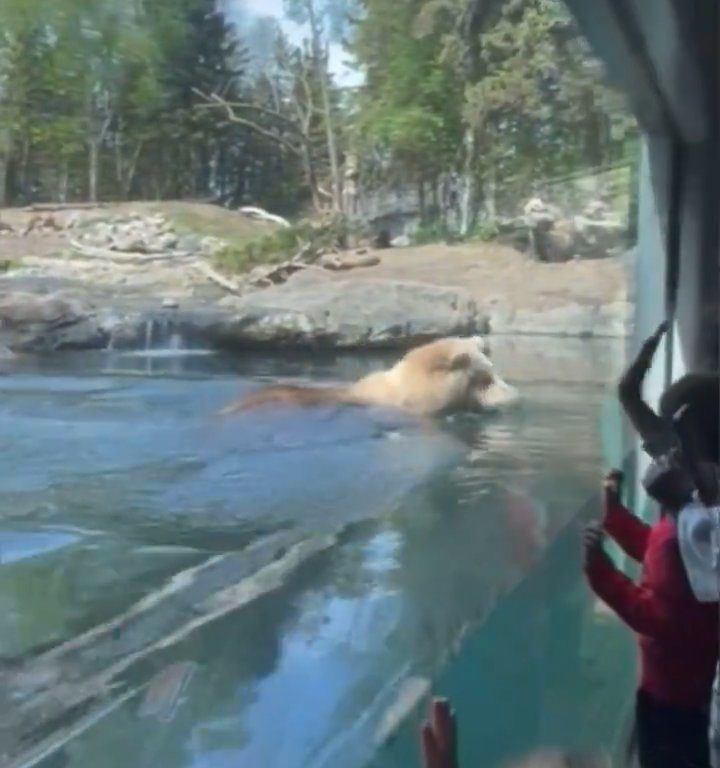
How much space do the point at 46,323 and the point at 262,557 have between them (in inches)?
19.3

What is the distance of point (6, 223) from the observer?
217cm

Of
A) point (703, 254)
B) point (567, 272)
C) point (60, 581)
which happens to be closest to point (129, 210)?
point (60, 581)

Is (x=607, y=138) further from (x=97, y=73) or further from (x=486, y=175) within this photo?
(x=97, y=73)

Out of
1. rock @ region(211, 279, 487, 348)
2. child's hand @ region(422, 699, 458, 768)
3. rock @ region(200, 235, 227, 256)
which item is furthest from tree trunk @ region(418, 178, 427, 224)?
child's hand @ region(422, 699, 458, 768)

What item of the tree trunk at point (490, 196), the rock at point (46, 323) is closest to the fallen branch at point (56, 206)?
the rock at point (46, 323)

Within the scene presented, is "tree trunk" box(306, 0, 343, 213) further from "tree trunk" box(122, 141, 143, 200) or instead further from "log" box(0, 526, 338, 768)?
"log" box(0, 526, 338, 768)

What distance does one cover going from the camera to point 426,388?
7.83 ft

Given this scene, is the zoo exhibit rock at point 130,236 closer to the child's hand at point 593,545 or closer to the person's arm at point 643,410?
the person's arm at point 643,410

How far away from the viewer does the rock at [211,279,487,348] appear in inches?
91.4

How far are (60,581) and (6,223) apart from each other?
547 mm

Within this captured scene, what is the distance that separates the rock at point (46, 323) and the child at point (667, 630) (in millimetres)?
927

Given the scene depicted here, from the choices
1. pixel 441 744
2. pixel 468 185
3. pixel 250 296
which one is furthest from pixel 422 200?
pixel 441 744

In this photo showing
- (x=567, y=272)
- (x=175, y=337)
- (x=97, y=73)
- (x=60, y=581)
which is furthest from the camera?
(x=567, y=272)

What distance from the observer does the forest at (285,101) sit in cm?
216
